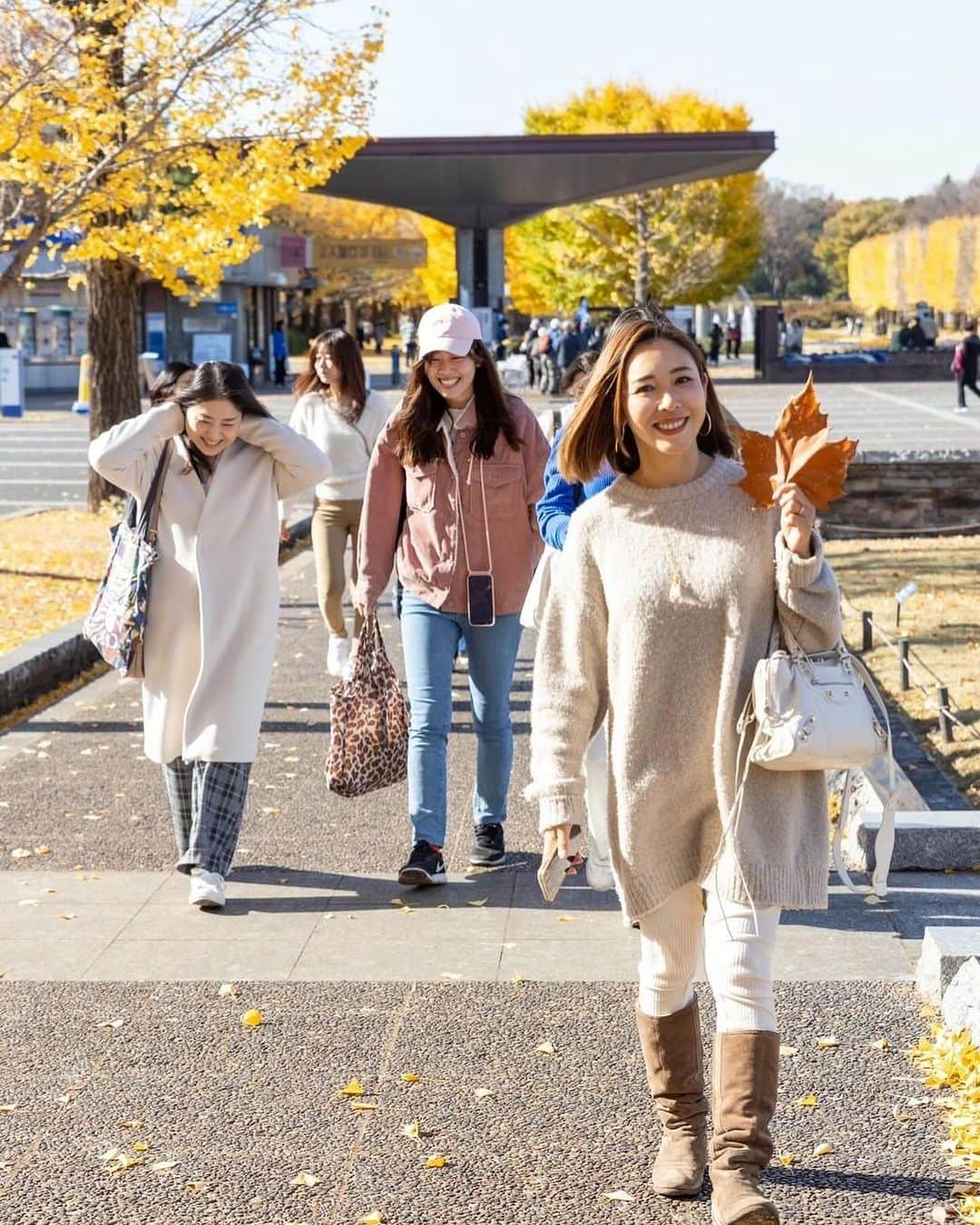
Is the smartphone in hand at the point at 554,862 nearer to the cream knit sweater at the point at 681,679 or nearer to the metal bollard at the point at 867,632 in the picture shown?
the cream knit sweater at the point at 681,679

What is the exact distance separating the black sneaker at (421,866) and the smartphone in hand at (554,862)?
228 cm

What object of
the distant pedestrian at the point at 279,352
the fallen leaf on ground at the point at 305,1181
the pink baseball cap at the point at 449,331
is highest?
the distant pedestrian at the point at 279,352

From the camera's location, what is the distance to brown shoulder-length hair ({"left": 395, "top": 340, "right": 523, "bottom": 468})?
602 cm

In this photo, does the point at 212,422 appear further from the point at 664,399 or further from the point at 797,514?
the point at 797,514

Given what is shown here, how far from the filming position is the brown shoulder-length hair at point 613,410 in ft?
11.8

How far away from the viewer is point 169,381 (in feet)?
19.7

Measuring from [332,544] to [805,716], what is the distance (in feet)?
21.5

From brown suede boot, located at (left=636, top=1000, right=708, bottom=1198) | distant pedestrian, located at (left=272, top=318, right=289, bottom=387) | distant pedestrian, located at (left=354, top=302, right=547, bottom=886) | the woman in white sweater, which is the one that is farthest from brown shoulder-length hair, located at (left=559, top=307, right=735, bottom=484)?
distant pedestrian, located at (left=272, top=318, right=289, bottom=387)

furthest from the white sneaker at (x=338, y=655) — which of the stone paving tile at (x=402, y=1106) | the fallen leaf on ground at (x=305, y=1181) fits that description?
the fallen leaf on ground at (x=305, y=1181)

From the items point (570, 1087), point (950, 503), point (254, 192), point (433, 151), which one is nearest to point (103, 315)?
point (254, 192)

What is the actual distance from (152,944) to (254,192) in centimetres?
1016

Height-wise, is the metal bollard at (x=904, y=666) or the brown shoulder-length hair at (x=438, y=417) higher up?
the brown shoulder-length hair at (x=438, y=417)

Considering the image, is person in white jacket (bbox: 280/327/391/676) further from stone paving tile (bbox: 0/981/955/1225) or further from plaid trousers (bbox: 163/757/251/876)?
stone paving tile (bbox: 0/981/955/1225)

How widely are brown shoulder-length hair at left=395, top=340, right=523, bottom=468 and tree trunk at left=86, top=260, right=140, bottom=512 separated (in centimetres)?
1185
